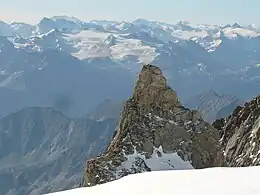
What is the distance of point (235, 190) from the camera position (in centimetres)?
1464

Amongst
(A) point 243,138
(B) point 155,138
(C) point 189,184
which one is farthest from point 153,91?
(C) point 189,184

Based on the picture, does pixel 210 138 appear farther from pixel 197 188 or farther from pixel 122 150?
pixel 197 188

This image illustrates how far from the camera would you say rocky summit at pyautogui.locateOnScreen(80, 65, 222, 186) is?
47.7 metres

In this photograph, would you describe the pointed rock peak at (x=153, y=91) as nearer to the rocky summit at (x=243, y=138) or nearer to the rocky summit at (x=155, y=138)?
the rocky summit at (x=155, y=138)

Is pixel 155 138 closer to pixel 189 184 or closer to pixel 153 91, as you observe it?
pixel 153 91

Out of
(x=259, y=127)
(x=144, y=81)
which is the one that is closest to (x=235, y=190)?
(x=259, y=127)

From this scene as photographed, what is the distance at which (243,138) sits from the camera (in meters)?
47.4

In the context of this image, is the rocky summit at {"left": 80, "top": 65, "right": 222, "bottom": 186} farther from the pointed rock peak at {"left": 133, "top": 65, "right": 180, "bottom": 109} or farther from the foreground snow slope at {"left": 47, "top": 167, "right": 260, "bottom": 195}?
the foreground snow slope at {"left": 47, "top": 167, "right": 260, "bottom": 195}

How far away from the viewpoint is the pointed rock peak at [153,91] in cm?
5975

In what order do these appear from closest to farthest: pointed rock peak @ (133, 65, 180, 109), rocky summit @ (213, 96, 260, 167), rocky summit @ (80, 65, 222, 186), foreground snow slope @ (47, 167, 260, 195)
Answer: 1. foreground snow slope @ (47, 167, 260, 195)
2. rocky summit @ (213, 96, 260, 167)
3. rocky summit @ (80, 65, 222, 186)
4. pointed rock peak @ (133, 65, 180, 109)

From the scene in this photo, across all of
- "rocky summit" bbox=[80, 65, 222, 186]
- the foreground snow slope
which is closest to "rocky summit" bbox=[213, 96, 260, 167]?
"rocky summit" bbox=[80, 65, 222, 186]

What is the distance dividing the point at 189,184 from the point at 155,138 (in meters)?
37.5

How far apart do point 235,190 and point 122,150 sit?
119ft

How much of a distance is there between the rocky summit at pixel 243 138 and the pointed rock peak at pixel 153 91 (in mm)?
6904
